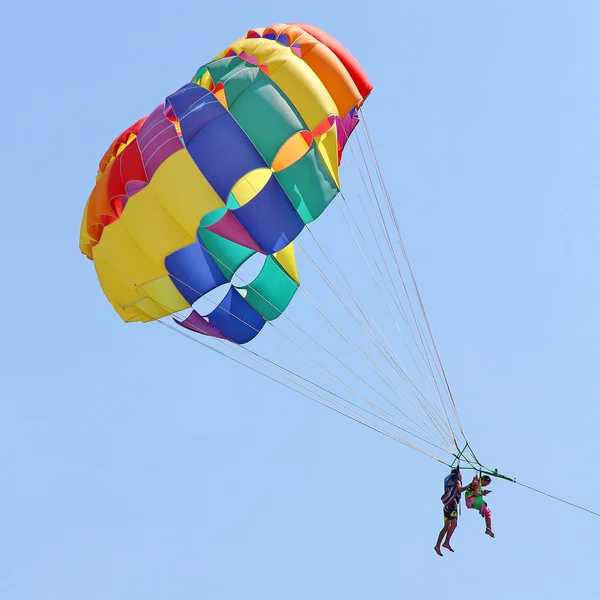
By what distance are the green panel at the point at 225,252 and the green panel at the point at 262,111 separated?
128cm

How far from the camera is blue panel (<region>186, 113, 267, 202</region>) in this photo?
714 inches

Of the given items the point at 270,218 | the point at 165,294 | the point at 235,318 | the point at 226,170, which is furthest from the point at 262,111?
the point at 235,318

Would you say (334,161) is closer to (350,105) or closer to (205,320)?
(350,105)

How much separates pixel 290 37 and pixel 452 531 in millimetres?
6606

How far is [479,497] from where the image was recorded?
18.1 metres

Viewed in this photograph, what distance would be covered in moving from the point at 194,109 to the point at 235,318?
118 inches

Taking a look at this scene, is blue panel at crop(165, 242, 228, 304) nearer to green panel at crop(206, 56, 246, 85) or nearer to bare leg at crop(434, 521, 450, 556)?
green panel at crop(206, 56, 246, 85)

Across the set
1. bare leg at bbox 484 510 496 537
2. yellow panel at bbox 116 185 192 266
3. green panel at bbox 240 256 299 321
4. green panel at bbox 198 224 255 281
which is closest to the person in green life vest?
bare leg at bbox 484 510 496 537

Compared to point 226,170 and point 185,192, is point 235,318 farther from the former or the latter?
point 226,170

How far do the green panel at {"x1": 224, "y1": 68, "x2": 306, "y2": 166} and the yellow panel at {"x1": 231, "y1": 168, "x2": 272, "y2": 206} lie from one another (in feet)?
0.86

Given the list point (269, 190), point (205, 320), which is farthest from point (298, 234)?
point (205, 320)

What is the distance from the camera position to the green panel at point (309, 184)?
719 inches

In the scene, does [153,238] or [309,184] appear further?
[153,238]

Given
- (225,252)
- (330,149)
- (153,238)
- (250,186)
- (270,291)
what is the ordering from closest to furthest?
(250,186) → (330,149) → (153,238) → (225,252) → (270,291)
